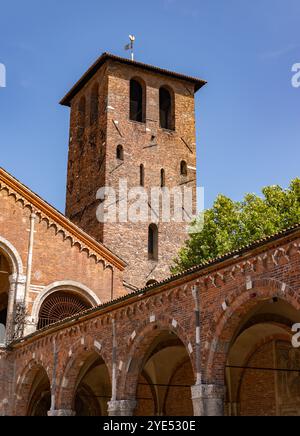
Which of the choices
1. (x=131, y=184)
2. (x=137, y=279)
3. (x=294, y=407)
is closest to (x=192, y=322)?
(x=294, y=407)

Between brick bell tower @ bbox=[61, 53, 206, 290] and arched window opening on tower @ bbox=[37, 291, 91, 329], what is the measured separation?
6342 mm

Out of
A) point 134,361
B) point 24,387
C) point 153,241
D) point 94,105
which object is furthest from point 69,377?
point 94,105

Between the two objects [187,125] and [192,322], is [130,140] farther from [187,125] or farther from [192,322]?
[192,322]

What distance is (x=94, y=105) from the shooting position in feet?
115

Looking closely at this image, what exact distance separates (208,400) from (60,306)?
11.4 metres

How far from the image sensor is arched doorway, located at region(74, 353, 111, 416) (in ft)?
69.6

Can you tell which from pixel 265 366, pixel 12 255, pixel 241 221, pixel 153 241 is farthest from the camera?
pixel 153 241

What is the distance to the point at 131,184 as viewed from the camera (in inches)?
1258

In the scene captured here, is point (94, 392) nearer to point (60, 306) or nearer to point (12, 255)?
point (60, 306)

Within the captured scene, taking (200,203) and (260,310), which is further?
(200,203)

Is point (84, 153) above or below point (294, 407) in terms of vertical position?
above

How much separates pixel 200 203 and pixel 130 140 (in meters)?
4.88

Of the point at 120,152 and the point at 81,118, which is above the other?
the point at 81,118

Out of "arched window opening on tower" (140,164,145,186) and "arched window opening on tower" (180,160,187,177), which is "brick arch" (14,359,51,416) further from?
"arched window opening on tower" (180,160,187,177)
